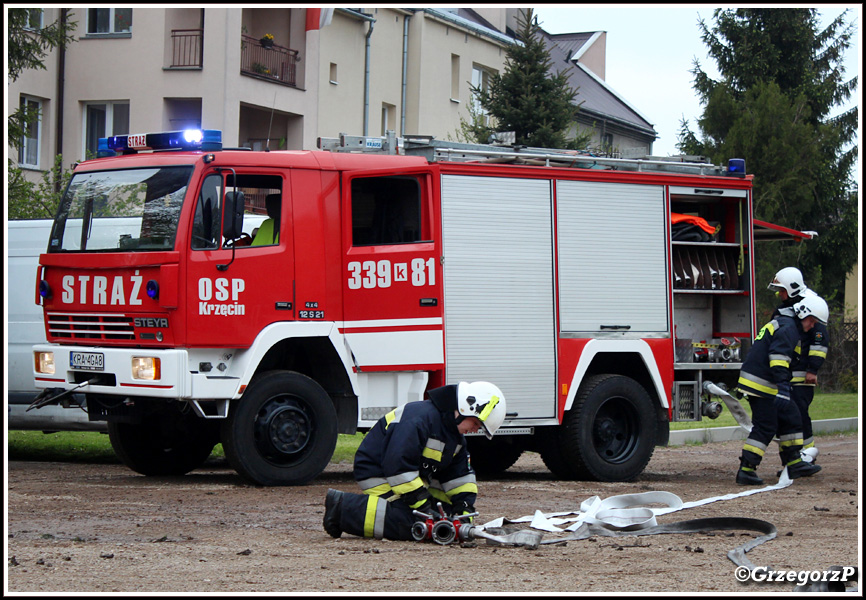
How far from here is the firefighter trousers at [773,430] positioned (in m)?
11.7

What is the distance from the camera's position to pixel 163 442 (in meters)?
11.9

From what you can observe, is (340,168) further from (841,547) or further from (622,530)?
(841,547)

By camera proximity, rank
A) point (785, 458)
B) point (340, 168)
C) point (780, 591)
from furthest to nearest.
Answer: point (785, 458) < point (340, 168) < point (780, 591)

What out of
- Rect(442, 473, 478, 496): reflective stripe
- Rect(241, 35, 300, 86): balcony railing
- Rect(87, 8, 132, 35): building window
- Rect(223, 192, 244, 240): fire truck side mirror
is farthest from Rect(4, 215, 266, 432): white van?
Rect(87, 8, 132, 35): building window

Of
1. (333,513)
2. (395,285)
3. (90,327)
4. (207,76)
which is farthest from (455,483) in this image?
(207,76)

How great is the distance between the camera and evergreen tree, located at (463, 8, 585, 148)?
2459 cm

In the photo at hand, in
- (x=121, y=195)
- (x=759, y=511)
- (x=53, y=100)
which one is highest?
(x=53, y=100)

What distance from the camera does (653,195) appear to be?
40.6ft

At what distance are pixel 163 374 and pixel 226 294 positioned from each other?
0.86 meters

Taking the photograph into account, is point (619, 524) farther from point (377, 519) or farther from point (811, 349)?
point (811, 349)

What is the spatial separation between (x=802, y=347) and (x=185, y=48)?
17973mm

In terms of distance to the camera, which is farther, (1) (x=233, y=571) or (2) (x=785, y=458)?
(2) (x=785, y=458)

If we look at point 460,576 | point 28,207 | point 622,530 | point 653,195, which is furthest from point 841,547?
point 28,207

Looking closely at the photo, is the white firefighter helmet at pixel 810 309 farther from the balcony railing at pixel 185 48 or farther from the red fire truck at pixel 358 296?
the balcony railing at pixel 185 48
